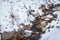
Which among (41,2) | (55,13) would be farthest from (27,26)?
(41,2)

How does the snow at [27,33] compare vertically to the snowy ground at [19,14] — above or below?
below

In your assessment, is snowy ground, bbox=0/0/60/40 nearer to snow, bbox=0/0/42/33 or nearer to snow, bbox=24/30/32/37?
snow, bbox=0/0/42/33

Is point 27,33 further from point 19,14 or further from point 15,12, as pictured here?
point 15,12

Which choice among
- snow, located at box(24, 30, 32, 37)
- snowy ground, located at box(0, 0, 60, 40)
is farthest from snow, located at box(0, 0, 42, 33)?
snow, located at box(24, 30, 32, 37)

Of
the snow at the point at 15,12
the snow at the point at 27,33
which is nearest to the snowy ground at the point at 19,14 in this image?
the snow at the point at 15,12

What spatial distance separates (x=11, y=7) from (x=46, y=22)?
1539 millimetres

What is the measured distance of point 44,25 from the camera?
6949 millimetres

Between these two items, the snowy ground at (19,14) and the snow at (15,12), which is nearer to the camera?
the snowy ground at (19,14)

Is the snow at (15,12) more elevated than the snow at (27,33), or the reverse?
the snow at (15,12)

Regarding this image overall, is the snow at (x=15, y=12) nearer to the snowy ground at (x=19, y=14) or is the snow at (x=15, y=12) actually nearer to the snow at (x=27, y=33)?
the snowy ground at (x=19, y=14)

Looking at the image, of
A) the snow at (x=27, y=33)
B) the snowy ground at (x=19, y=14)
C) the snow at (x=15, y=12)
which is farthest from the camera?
the snow at (x=15, y=12)

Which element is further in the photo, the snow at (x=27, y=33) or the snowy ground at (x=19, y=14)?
the snow at (x=27, y=33)

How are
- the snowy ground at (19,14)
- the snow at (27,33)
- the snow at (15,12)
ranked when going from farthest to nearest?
the snow at (15,12)
the snow at (27,33)
the snowy ground at (19,14)

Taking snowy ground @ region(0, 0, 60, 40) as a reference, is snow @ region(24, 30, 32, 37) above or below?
below
